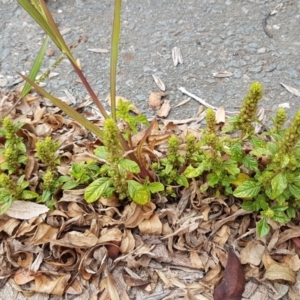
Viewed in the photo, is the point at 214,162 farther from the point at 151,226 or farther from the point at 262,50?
the point at 262,50

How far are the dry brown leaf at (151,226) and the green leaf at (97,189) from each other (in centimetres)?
21

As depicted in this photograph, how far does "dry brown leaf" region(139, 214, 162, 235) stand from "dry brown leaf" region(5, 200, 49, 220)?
14.8 inches

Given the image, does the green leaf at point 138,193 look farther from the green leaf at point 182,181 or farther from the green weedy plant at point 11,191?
the green weedy plant at point 11,191

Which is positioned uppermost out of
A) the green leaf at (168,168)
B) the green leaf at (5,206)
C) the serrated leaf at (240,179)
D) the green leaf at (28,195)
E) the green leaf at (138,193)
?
the green leaf at (5,206)

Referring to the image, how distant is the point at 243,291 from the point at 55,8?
1.89 meters

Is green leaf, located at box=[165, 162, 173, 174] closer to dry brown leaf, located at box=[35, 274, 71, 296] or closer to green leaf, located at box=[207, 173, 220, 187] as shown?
green leaf, located at box=[207, 173, 220, 187]

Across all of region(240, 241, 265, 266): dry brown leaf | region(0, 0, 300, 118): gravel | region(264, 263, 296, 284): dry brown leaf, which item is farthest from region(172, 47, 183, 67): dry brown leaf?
region(264, 263, 296, 284): dry brown leaf

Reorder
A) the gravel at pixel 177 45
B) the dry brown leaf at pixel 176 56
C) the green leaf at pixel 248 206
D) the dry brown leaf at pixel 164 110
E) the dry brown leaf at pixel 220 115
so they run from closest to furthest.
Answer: the green leaf at pixel 248 206
the dry brown leaf at pixel 220 115
the dry brown leaf at pixel 164 110
the gravel at pixel 177 45
the dry brown leaf at pixel 176 56

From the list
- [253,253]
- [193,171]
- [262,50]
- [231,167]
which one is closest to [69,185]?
[193,171]

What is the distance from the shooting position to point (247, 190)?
1794mm

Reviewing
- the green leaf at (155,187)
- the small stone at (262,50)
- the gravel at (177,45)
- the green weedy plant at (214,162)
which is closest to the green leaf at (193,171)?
the green weedy plant at (214,162)

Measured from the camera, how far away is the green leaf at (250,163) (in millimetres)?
1848

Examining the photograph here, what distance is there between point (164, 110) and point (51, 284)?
94 cm

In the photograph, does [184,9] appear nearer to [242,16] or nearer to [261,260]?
[242,16]
